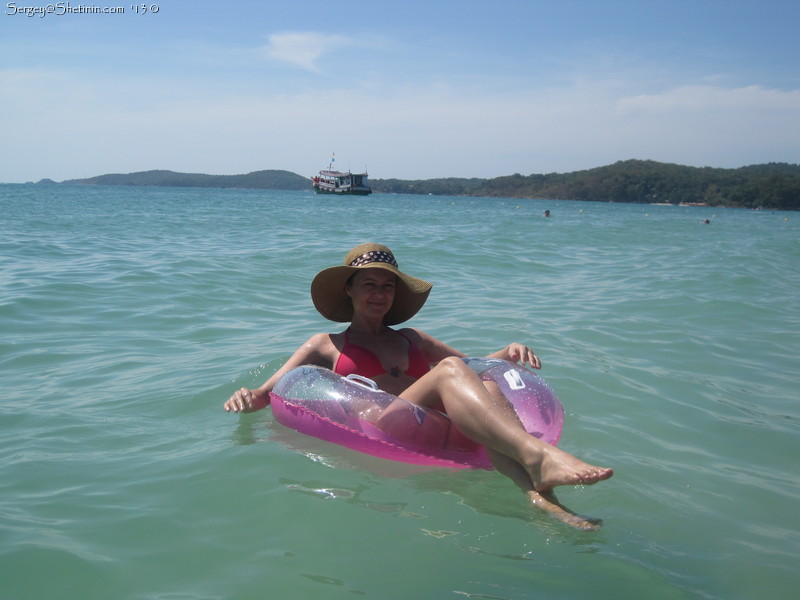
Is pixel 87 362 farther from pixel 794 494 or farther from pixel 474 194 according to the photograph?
pixel 474 194

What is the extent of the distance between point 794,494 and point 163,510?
9.90 feet

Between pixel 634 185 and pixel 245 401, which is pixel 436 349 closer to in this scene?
pixel 245 401

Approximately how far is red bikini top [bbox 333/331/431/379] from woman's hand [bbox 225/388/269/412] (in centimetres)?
45

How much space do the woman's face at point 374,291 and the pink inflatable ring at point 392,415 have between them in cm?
42

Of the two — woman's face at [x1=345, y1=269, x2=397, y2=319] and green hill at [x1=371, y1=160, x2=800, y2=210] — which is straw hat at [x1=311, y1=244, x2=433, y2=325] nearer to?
woman's face at [x1=345, y1=269, x2=397, y2=319]

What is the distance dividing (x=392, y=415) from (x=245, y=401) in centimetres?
95

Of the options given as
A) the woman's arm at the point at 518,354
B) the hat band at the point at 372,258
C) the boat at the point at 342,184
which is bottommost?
the woman's arm at the point at 518,354

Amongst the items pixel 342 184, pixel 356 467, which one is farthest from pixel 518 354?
pixel 342 184

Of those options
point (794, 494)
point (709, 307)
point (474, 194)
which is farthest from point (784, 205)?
point (794, 494)

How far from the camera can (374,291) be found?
390 cm

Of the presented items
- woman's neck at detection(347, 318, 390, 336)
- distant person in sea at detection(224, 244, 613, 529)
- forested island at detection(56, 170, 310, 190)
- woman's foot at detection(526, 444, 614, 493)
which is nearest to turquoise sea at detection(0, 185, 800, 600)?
woman's foot at detection(526, 444, 614, 493)

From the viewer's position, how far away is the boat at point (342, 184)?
70.4 m

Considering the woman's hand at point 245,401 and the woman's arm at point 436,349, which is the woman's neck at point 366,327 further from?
the woman's hand at point 245,401

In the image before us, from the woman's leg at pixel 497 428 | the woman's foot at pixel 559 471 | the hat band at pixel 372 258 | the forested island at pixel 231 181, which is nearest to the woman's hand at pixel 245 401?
the hat band at pixel 372 258
